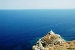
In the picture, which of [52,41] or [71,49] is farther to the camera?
[52,41]

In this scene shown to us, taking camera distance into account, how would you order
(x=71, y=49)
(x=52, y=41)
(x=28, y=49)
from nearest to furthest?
(x=71, y=49) → (x=52, y=41) → (x=28, y=49)

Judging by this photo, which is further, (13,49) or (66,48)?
(13,49)

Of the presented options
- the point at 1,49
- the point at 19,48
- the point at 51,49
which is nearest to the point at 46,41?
the point at 51,49

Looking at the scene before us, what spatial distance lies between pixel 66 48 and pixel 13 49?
5020 cm

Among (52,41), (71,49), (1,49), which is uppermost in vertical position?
(1,49)

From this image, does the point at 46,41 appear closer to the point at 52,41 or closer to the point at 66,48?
the point at 52,41

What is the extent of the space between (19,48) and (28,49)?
6.57m

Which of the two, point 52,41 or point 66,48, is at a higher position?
point 52,41

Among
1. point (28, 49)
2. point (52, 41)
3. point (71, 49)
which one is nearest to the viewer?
point (71, 49)

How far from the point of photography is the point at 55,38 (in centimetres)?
6744

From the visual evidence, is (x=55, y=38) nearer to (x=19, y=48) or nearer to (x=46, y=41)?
(x=46, y=41)

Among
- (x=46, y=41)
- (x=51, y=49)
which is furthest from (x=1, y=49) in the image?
(x=51, y=49)

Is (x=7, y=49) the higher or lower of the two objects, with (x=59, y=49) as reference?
higher

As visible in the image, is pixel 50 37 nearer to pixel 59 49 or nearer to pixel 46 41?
pixel 46 41
